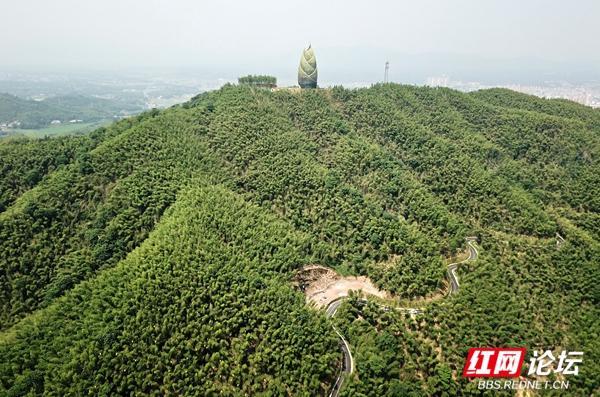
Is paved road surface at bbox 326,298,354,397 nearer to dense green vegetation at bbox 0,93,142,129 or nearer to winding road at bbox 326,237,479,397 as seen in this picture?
winding road at bbox 326,237,479,397

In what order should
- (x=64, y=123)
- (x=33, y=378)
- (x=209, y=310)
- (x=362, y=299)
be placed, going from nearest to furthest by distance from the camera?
(x=33, y=378)
(x=209, y=310)
(x=362, y=299)
(x=64, y=123)

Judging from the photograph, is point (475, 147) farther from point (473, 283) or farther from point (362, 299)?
point (362, 299)

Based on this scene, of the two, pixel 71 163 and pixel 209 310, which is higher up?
pixel 71 163

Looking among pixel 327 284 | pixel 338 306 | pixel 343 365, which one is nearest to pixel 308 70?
pixel 327 284

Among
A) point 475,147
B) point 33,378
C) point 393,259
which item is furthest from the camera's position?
point 475,147

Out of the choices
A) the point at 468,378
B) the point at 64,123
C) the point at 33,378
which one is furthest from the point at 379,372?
the point at 64,123

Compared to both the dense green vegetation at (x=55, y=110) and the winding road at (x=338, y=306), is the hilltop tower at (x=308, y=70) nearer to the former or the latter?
the winding road at (x=338, y=306)

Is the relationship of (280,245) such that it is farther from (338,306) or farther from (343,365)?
(343,365)

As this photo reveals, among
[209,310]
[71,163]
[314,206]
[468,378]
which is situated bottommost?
[468,378]
